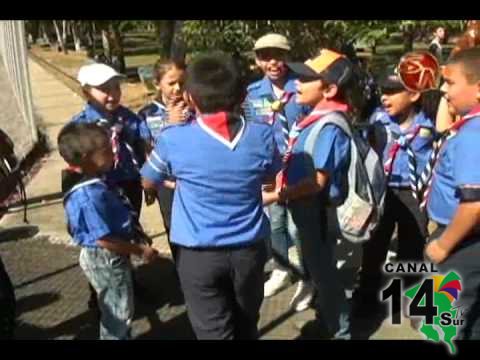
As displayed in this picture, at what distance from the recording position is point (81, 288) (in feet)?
16.7

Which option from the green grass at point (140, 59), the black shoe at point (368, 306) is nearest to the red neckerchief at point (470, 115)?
the black shoe at point (368, 306)

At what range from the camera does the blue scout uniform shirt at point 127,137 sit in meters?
4.34

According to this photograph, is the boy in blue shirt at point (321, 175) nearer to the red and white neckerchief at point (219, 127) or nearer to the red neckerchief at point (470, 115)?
the red and white neckerchief at point (219, 127)

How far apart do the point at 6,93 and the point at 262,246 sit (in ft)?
39.0

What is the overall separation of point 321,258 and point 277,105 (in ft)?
4.45

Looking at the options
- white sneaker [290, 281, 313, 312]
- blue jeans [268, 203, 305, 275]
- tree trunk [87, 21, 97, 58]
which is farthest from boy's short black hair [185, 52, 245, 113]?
tree trunk [87, 21, 97, 58]

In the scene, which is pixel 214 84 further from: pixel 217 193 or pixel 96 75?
pixel 96 75

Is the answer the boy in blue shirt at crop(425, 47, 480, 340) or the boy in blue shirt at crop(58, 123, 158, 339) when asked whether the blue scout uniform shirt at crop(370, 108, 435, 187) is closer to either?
the boy in blue shirt at crop(425, 47, 480, 340)

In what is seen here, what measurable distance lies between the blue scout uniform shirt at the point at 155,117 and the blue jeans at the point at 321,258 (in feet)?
3.66

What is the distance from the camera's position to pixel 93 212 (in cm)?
340

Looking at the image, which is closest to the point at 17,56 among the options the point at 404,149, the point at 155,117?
the point at 155,117

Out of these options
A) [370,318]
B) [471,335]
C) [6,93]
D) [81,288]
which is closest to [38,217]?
[81,288]
